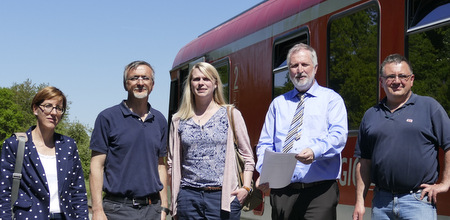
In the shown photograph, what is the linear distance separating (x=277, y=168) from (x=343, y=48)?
2.27 m

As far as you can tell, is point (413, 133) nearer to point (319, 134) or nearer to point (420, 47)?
point (319, 134)

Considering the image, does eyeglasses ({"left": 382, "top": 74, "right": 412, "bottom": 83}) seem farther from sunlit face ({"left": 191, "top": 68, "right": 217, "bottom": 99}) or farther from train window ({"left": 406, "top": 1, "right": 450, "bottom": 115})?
sunlit face ({"left": 191, "top": 68, "right": 217, "bottom": 99})

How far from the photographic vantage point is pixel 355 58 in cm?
591

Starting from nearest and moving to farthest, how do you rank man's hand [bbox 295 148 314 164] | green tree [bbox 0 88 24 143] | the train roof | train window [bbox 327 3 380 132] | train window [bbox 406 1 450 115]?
man's hand [bbox 295 148 314 164]
train window [bbox 406 1 450 115]
train window [bbox 327 3 380 132]
the train roof
green tree [bbox 0 88 24 143]

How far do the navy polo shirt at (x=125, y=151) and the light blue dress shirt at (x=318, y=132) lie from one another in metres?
0.74

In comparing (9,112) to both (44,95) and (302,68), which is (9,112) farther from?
(302,68)

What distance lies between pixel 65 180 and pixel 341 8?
10.6 feet

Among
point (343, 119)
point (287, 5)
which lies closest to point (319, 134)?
point (343, 119)

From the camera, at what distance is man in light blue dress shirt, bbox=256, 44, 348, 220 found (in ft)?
13.8

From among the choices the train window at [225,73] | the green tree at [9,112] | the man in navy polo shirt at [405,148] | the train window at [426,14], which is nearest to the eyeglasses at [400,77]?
the man in navy polo shirt at [405,148]

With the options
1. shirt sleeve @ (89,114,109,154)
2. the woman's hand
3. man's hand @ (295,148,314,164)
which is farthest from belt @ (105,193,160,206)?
man's hand @ (295,148,314,164)

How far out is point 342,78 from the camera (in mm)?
6105

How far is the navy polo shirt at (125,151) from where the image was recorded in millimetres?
4340

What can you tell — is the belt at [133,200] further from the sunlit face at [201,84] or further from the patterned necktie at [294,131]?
the patterned necktie at [294,131]
